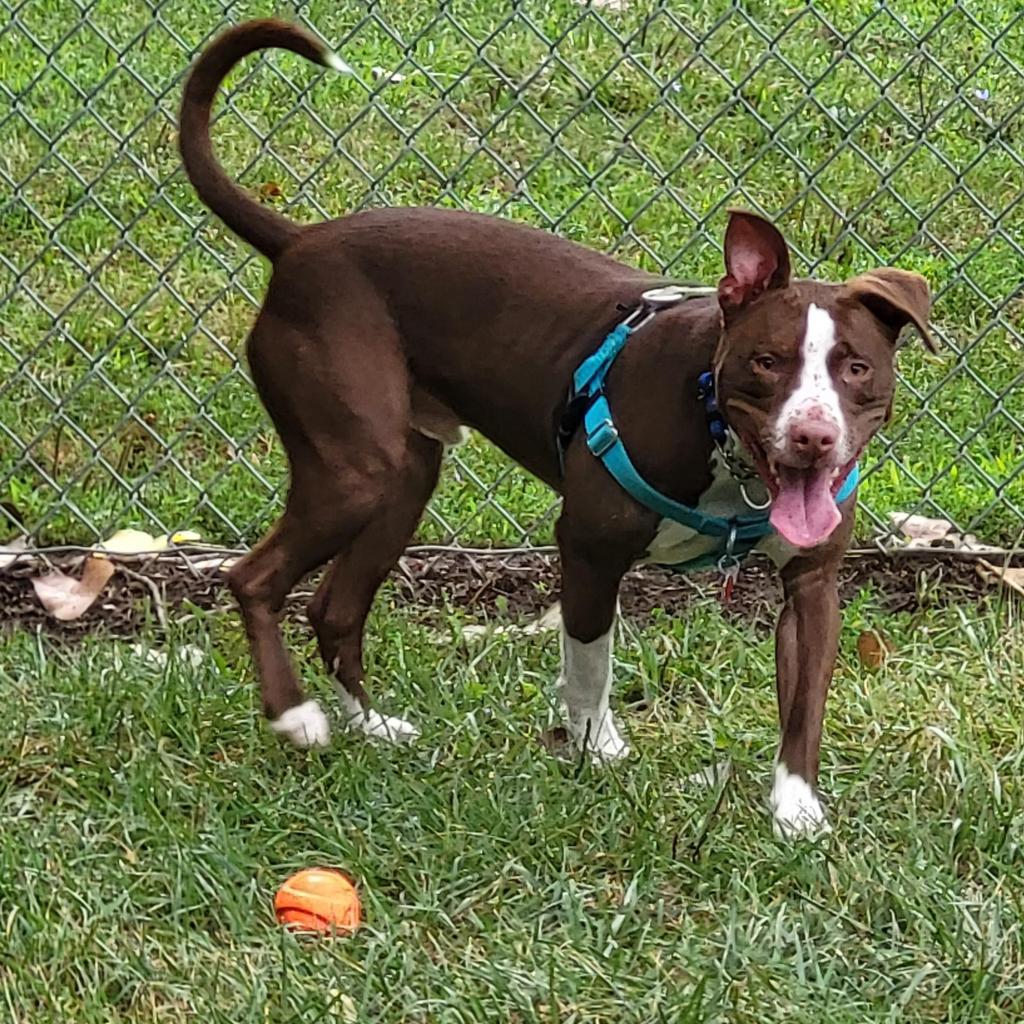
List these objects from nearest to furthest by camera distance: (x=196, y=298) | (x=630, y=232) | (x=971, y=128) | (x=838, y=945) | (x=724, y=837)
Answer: (x=838, y=945) → (x=724, y=837) → (x=630, y=232) → (x=196, y=298) → (x=971, y=128)

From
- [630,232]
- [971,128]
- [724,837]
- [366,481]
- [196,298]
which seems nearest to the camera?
[724,837]

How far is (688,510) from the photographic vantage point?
10.2 feet

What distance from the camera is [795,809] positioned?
3145 mm

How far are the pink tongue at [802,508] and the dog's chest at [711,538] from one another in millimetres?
198

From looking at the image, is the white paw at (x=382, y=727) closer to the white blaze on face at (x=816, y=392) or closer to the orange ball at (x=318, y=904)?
the orange ball at (x=318, y=904)

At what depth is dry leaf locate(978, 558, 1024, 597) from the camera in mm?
4043

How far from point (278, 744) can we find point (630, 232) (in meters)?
1.61

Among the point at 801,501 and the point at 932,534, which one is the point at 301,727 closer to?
the point at 801,501

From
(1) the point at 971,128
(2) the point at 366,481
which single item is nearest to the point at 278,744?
(2) the point at 366,481

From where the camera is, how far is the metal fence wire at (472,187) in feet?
14.3

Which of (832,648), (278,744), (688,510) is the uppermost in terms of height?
(688,510)

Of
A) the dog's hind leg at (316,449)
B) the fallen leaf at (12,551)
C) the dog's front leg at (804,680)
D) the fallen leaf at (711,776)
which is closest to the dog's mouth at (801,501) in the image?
the dog's front leg at (804,680)

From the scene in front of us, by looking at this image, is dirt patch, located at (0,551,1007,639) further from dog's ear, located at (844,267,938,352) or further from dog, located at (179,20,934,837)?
dog's ear, located at (844,267,938,352)

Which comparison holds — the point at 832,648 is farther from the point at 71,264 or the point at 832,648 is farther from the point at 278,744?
the point at 71,264
